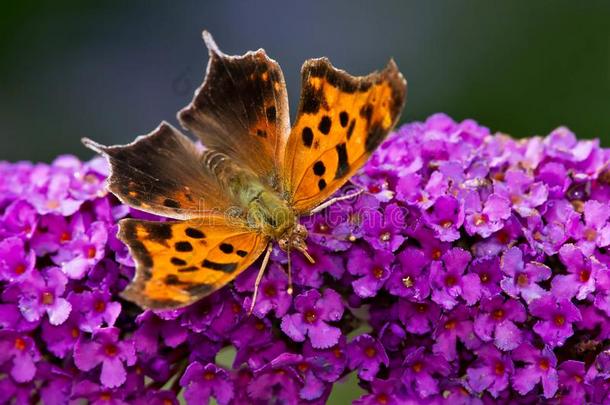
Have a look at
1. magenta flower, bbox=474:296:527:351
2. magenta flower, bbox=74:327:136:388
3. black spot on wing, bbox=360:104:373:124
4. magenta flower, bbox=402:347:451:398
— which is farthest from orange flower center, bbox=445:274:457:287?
magenta flower, bbox=74:327:136:388

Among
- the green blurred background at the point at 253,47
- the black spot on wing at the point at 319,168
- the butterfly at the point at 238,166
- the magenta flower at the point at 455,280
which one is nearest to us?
the butterfly at the point at 238,166

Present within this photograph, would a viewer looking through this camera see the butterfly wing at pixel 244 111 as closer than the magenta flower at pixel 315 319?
No

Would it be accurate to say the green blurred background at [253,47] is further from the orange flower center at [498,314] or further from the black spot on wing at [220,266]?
the black spot on wing at [220,266]

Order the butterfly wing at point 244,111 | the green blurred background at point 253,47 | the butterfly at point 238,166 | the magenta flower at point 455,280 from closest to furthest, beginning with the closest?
the butterfly at point 238,166 < the magenta flower at point 455,280 < the butterfly wing at point 244,111 < the green blurred background at point 253,47

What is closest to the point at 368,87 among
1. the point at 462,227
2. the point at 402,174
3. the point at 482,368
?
the point at 402,174

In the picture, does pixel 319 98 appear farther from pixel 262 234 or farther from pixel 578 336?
pixel 578 336

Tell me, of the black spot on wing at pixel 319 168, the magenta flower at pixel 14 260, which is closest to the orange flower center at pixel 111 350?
the magenta flower at pixel 14 260
